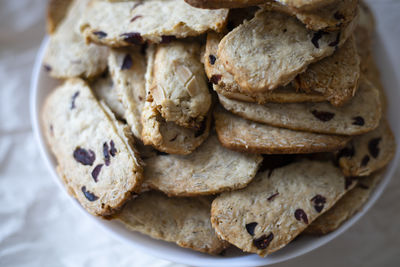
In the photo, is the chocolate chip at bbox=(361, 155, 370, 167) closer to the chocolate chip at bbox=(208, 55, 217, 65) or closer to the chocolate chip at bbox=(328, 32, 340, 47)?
the chocolate chip at bbox=(328, 32, 340, 47)

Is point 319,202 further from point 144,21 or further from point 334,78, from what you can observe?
point 144,21

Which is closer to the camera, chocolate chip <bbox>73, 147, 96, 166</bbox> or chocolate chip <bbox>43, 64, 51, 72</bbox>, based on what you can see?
chocolate chip <bbox>73, 147, 96, 166</bbox>

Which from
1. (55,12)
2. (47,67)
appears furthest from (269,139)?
(55,12)

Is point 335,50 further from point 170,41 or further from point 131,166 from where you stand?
point 131,166

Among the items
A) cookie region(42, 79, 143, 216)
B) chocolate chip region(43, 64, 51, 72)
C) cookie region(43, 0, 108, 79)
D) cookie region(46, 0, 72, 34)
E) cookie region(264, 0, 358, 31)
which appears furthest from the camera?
cookie region(46, 0, 72, 34)

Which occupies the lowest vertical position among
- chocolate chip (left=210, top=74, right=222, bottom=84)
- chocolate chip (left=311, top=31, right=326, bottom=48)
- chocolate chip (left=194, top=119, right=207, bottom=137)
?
chocolate chip (left=194, top=119, right=207, bottom=137)

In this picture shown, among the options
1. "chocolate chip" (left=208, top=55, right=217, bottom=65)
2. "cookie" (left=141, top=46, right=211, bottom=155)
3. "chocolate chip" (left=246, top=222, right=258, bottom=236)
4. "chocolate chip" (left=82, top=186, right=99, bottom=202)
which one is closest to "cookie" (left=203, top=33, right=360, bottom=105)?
"chocolate chip" (left=208, top=55, right=217, bottom=65)

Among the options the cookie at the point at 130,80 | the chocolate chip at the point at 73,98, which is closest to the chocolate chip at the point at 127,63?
the cookie at the point at 130,80
